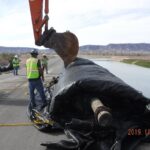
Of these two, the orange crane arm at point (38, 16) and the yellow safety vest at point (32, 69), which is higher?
the orange crane arm at point (38, 16)

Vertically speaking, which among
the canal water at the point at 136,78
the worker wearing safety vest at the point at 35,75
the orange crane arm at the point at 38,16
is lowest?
the canal water at the point at 136,78

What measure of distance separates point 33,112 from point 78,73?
4.25 m

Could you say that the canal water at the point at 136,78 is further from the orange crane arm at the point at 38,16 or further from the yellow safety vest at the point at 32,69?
the orange crane arm at the point at 38,16

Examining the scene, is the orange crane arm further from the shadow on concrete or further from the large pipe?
the large pipe

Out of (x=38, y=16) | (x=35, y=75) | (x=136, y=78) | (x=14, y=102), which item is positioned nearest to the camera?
(x=38, y=16)

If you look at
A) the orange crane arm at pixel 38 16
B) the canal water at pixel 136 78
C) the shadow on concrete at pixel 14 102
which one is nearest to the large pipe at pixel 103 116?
the orange crane arm at pixel 38 16

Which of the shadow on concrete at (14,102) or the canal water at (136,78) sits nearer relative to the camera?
the shadow on concrete at (14,102)

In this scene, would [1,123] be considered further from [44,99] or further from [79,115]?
[79,115]

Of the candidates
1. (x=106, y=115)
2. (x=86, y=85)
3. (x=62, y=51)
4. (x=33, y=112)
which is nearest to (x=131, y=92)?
(x=86, y=85)

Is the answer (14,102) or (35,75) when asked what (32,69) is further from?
(14,102)

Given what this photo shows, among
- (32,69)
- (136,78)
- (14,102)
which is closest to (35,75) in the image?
(32,69)

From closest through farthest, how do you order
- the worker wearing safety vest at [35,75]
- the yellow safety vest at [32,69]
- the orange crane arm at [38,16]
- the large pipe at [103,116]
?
the large pipe at [103,116], the orange crane arm at [38,16], the worker wearing safety vest at [35,75], the yellow safety vest at [32,69]

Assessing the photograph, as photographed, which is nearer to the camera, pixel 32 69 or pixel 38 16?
pixel 38 16

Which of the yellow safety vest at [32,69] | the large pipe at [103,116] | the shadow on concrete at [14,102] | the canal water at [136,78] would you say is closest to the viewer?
the large pipe at [103,116]
